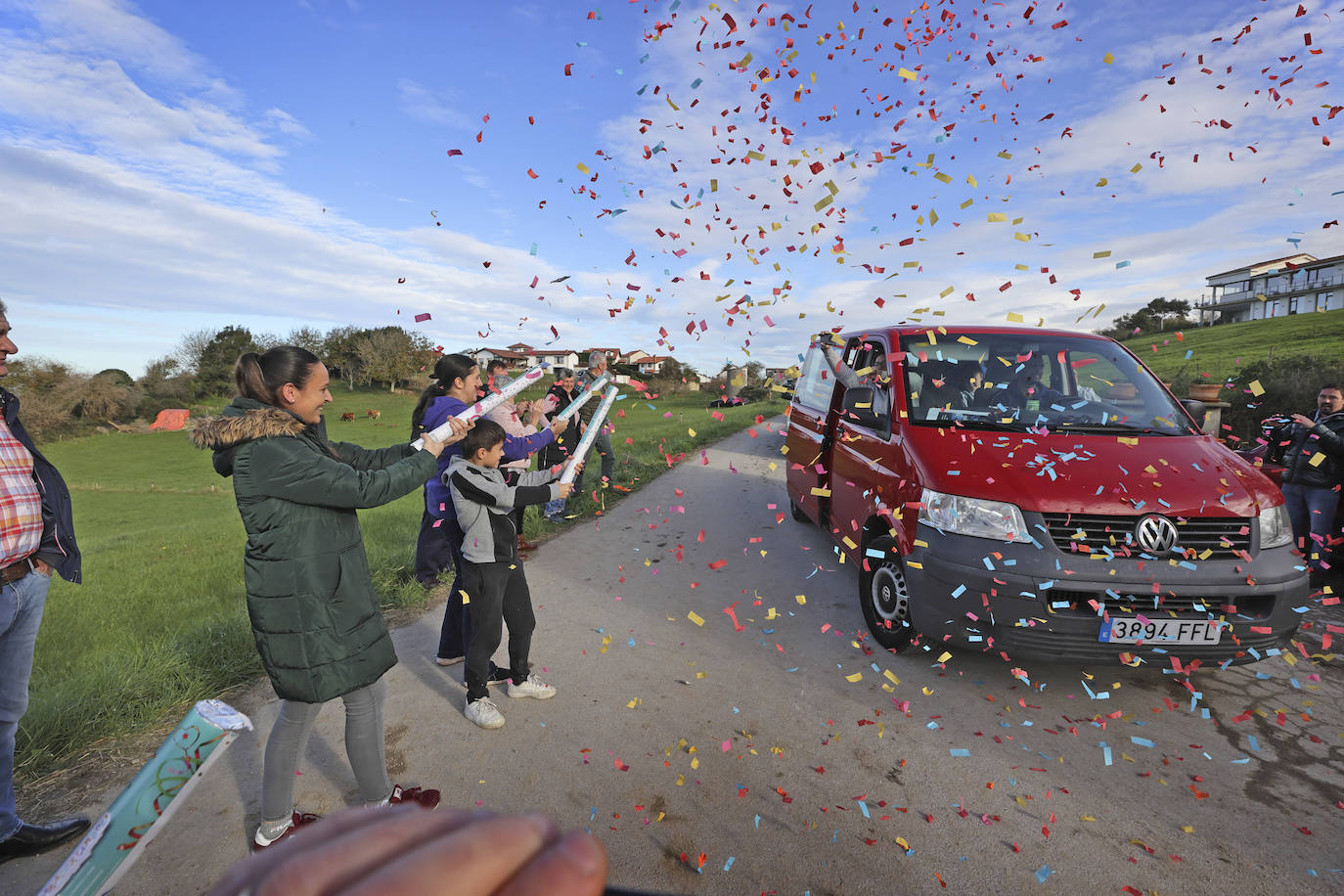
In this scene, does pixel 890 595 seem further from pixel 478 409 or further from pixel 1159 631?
pixel 478 409

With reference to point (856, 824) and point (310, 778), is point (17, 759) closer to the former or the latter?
point (310, 778)

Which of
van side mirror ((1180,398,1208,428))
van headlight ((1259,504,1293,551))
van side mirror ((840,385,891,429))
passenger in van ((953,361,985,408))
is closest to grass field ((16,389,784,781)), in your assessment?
van side mirror ((840,385,891,429))

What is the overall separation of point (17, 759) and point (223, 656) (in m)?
1.22

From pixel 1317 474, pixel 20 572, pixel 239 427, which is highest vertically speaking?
pixel 239 427

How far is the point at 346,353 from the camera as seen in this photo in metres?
62.5

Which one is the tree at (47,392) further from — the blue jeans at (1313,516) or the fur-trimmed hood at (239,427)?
the blue jeans at (1313,516)

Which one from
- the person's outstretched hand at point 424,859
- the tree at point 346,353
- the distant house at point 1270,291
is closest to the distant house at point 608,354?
the person's outstretched hand at point 424,859

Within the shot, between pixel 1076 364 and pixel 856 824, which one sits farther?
pixel 1076 364

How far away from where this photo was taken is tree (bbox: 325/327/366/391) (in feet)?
202

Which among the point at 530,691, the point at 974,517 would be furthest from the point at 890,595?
the point at 530,691

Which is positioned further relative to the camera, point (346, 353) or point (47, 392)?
point (346, 353)

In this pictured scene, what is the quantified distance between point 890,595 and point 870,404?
55.2 inches

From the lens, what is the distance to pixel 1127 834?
2.80 m

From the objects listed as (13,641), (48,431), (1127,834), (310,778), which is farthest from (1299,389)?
(48,431)
